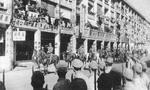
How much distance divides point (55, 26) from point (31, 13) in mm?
4102

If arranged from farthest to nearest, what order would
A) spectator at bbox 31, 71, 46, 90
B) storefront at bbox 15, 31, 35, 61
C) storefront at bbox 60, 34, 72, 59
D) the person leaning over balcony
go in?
storefront at bbox 60, 34, 72, 59 → storefront at bbox 15, 31, 35, 61 → the person leaning over balcony → spectator at bbox 31, 71, 46, 90

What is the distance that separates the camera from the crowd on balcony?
1777 cm

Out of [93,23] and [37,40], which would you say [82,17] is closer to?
[93,23]

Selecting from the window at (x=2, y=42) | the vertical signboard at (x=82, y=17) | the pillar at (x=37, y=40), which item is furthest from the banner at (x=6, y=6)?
the vertical signboard at (x=82, y=17)

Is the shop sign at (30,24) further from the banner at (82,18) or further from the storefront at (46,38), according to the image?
the banner at (82,18)

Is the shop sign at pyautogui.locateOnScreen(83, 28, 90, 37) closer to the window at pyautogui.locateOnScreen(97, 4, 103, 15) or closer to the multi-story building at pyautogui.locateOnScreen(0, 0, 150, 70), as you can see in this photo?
the multi-story building at pyautogui.locateOnScreen(0, 0, 150, 70)

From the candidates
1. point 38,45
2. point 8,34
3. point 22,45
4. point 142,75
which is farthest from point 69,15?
point 142,75

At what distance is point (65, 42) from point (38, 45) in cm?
575

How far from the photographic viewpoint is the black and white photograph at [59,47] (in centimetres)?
523

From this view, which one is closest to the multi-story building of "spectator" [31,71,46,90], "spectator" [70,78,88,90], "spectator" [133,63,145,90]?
"spectator" [133,63,145,90]

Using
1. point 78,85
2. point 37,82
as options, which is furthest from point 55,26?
point 78,85

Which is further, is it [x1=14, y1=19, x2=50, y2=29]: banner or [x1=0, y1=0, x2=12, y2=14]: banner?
[x1=14, y1=19, x2=50, y2=29]: banner

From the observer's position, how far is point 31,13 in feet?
63.1

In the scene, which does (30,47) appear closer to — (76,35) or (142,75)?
(76,35)
